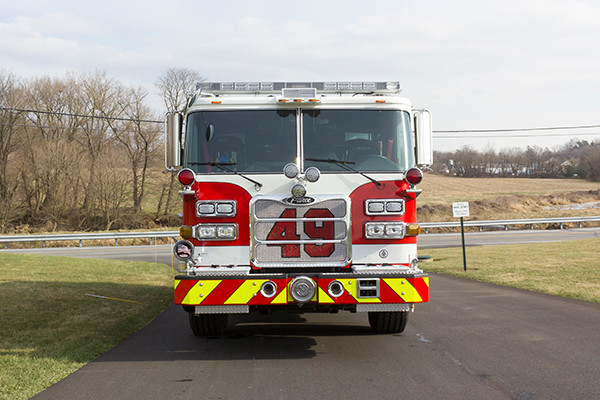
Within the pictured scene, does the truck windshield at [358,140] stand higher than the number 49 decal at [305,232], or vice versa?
the truck windshield at [358,140]

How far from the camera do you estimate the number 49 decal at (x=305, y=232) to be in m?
6.50

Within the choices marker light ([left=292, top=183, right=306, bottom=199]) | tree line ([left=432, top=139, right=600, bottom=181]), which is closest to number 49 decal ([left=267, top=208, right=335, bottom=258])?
marker light ([left=292, top=183, right=306, bottom=199])

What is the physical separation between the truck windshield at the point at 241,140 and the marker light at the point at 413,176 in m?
1.27

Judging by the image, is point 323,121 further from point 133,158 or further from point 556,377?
point 133,158

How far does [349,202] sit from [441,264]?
44.8ft

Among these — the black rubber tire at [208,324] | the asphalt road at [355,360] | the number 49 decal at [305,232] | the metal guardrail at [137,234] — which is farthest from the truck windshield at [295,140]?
the metal guardrail at [137,234]

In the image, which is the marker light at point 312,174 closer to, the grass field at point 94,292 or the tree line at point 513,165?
the grass field at point 94,292

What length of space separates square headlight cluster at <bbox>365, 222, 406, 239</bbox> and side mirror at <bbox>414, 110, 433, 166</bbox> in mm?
842

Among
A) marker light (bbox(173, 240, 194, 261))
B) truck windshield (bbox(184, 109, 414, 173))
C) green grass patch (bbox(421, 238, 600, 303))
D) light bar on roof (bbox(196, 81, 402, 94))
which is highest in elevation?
light bar on roof (bbox(196, 81, 402, 94))

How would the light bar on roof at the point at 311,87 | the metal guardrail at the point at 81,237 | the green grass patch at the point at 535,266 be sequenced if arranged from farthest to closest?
1. the metal guardrail at the point at 81,237
2. the green grass patch at the point at 535,266
3. the light bar on roof at the point at 311,87

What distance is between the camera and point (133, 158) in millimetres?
43938

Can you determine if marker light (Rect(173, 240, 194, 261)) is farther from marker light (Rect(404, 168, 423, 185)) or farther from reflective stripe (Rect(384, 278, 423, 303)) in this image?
marker light (Rect(404, 168, 423, 185))

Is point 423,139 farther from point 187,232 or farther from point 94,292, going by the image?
point 94,292

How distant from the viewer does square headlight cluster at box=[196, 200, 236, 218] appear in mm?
6434
